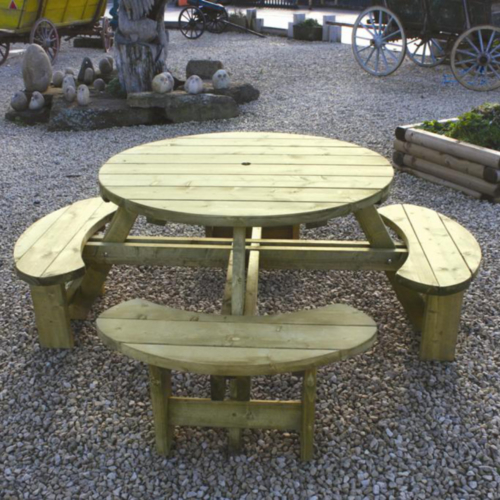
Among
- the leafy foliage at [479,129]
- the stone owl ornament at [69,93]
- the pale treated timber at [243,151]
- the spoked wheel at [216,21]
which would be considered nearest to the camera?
the pale treated timber at [243,151]

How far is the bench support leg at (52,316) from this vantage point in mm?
2482

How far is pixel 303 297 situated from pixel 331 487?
1.19 metres

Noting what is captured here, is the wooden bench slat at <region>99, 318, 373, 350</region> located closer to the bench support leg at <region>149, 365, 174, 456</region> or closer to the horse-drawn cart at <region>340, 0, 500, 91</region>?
the bench support leg at <region>149, 365, 174, 456</region>

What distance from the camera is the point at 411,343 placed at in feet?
8.52

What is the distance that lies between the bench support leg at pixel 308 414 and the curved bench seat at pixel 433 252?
A: 652 millimetres

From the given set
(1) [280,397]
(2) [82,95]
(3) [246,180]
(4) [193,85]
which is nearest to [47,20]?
(2) [82,95]

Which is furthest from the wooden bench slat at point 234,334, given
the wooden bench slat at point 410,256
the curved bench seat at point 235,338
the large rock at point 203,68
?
the large rock at point 203,68

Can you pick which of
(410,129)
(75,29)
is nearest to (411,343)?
(410,129)

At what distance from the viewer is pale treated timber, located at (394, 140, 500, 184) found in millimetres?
3997

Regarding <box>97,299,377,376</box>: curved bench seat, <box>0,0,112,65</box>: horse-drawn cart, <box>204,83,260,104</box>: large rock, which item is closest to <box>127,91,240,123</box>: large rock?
<box>204,83,260,104</box>: large rock

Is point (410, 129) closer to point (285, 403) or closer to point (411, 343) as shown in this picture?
point (411, 343)

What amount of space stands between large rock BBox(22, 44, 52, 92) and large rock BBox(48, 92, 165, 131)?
0.52 meters

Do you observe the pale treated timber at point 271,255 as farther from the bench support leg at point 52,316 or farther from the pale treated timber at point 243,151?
the pale treated timber at point 243,151

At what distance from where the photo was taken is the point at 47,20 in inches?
341
